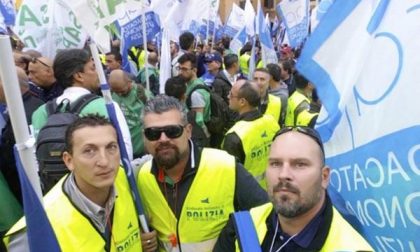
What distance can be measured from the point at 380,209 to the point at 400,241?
16 centimetres

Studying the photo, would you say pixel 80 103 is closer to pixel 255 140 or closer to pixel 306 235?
pixel 255 140

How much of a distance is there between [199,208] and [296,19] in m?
6.03

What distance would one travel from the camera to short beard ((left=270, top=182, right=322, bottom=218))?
2070mm

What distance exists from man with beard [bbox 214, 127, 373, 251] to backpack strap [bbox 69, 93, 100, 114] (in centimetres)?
169

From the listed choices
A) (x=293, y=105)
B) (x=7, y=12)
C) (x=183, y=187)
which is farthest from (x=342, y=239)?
(x=7, y=12)

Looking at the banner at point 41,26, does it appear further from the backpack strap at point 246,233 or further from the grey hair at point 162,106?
the backpack strap at point 246,233

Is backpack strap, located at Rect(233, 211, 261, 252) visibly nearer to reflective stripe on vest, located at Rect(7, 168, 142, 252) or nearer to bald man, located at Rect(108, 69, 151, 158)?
reflective stripe on vest, located at Rect(7, 168, 142, 252)

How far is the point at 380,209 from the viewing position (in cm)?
206

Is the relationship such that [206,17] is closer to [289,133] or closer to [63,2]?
[63,2]

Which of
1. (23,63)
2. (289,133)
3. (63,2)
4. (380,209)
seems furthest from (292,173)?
(23,63)

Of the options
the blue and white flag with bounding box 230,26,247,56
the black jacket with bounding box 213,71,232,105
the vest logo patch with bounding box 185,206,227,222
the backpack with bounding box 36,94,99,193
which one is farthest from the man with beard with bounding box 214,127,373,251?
the blue and white flag with bounding box 230,26,247,56

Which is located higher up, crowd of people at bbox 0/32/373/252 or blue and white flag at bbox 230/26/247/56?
blue and white flag at bbox 230/26/247/56

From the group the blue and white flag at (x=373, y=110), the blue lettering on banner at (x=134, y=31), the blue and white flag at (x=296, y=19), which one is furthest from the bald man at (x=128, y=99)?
the blue and white flag at (x=296, y=19)

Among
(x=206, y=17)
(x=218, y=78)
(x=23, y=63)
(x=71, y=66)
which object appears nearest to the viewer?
(x=71, y=66)
